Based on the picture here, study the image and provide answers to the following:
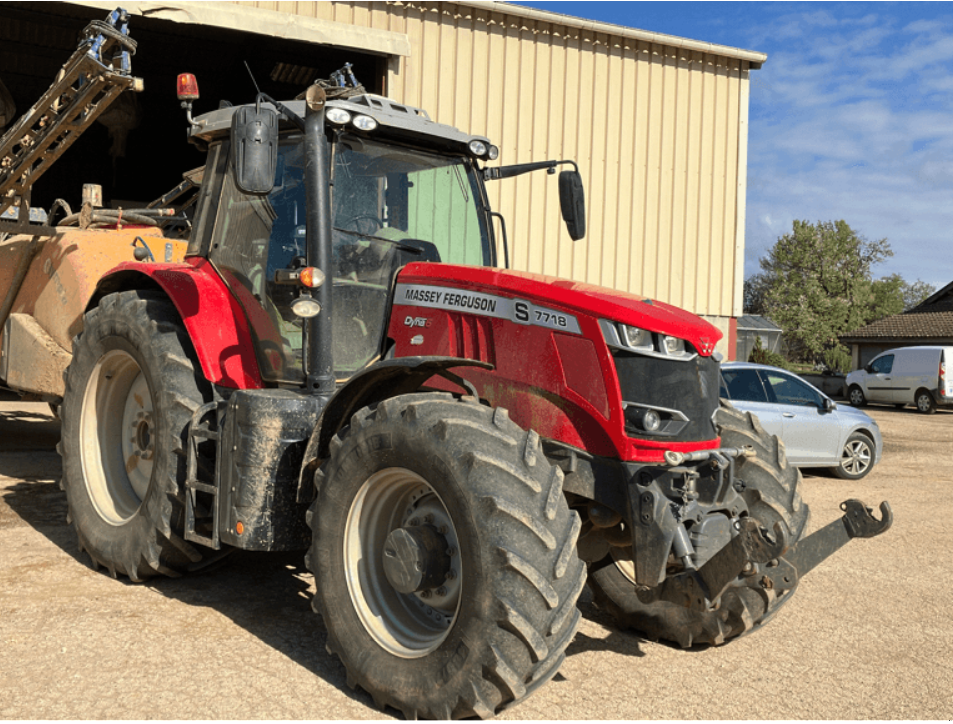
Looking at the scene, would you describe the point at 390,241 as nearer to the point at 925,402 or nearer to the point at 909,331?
the point at 925,402

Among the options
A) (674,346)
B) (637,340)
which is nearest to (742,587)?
(674,346)

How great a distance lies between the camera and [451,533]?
3.50m

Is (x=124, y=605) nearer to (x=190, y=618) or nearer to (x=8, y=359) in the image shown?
(x=190, y=618)

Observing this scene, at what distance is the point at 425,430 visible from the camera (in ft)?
11.0

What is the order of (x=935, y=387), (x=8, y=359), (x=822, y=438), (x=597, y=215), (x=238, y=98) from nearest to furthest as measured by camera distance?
1. (x=8, y=359)
2. (x=822, y=438)
3. (x=597, y=215)
4. (x=238, y=98)
5. (x=935, y=387)

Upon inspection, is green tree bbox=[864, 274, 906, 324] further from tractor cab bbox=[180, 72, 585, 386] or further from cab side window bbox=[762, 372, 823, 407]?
tractor cab bbox=[180, 72, 585, 386]

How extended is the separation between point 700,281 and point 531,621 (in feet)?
38.1

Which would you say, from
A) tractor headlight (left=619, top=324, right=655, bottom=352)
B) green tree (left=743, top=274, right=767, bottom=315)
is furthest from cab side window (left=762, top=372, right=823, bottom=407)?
green tree (left=743, top=274, right=767, bottom=315)

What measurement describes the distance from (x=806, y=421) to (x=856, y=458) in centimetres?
86

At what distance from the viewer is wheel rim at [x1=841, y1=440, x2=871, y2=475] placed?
36.5 feet

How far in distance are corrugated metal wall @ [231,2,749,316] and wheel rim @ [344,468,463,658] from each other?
9199mm

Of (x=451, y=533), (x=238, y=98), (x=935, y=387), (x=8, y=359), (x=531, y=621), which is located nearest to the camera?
(x=531, y=621)

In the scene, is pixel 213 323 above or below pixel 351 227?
below

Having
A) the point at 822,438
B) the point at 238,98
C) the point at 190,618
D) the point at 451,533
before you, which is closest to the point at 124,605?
the point at 190,618
